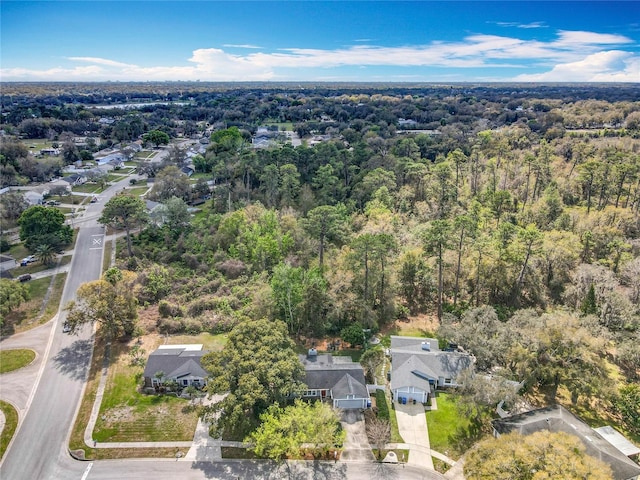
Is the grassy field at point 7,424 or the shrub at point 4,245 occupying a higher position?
the shrub at point 4,245

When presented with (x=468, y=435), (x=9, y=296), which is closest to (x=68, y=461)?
(x=9, y=296)

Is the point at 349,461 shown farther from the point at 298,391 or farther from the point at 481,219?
the point at 481,219

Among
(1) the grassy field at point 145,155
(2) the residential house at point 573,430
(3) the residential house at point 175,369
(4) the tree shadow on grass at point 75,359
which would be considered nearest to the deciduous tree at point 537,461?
(2) the residential house at point 573,430

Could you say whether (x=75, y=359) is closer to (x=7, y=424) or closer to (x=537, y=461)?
(x=7, y=424)

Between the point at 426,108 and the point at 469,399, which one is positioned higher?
the point at 426,108

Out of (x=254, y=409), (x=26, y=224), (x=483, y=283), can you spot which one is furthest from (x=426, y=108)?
(x=254, y=409)

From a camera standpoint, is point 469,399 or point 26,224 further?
point 26,224

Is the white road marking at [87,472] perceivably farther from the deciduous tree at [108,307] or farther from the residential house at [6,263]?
the residential house at [6,263]

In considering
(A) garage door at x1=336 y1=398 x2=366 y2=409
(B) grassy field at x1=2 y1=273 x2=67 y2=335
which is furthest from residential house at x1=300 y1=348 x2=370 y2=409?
(B) grassy field at x1=2 y1=273 x2=67 y2=335
